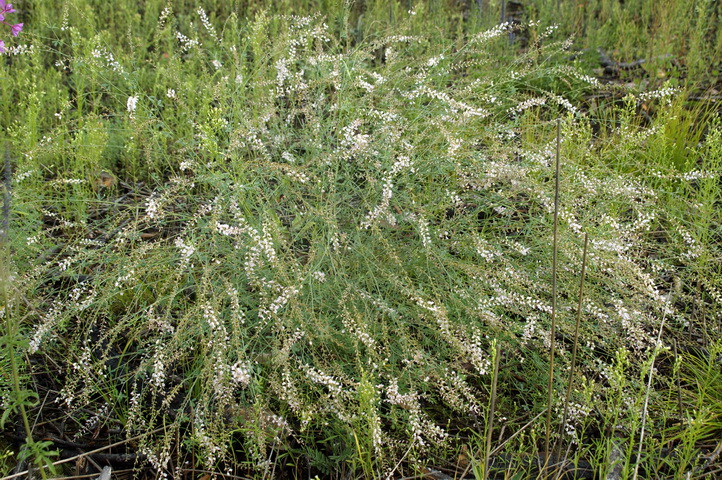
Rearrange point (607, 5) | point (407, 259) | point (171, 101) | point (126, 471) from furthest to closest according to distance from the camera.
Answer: point (607, 5) < point (171, 101) < point (407, 259) < point (126, 471)

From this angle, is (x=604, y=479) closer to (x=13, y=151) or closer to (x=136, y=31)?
(x=13, y=151)

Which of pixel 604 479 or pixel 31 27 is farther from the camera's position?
pixel 31 27

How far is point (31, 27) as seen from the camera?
189 inches

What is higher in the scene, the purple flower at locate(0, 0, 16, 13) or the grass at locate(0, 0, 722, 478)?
the purple flower at locate(0, 0, 16, 13)

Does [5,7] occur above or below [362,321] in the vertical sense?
above

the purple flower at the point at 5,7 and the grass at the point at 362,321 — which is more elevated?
the purple flower at the point at 5,7

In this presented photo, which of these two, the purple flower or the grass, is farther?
the purple flower

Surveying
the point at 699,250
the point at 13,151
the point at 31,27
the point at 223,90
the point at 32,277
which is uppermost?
→ the point at 31,27

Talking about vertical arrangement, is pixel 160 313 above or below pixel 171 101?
below

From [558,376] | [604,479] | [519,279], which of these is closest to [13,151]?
[519,279]

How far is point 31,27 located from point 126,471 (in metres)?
3.87

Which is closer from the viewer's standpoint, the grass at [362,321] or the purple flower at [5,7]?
the grass at [362,321]

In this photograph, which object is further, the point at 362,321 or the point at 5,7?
the point at 5,7

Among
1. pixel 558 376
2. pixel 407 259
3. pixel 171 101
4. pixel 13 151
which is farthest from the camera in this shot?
pixel 171 101
